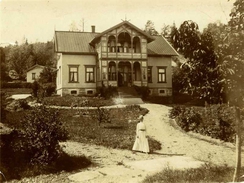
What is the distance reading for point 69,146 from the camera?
10617 mm

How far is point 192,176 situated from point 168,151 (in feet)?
13.1

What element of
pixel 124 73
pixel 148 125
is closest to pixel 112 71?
pixel 124 73

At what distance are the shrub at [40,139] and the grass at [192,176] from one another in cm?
273

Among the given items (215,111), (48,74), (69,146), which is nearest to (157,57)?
(48,74)

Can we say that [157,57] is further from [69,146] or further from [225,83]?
[225,83]

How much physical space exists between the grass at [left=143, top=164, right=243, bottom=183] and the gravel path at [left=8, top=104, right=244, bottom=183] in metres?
1.90

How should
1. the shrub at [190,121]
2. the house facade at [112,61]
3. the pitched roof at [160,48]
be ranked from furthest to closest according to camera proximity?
the pitched roof at [160,48] < the house facade at [112,61] < the shrub at [190,121]

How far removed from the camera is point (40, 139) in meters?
7.80

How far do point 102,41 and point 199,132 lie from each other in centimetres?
1518

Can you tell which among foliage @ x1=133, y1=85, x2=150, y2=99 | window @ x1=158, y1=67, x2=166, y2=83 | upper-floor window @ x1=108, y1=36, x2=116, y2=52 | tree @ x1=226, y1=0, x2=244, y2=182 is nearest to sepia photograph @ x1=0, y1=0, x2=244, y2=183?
tree @ x1=226, y1=0, x2=244, y2=182

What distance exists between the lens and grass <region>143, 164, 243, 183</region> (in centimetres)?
686

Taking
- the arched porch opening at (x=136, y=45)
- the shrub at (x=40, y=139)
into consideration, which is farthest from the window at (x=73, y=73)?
the shrub at (x=40, y=139)

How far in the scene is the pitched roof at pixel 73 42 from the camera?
2705 cm

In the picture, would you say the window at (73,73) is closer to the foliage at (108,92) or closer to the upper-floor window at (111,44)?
the foliage at (108,92)
